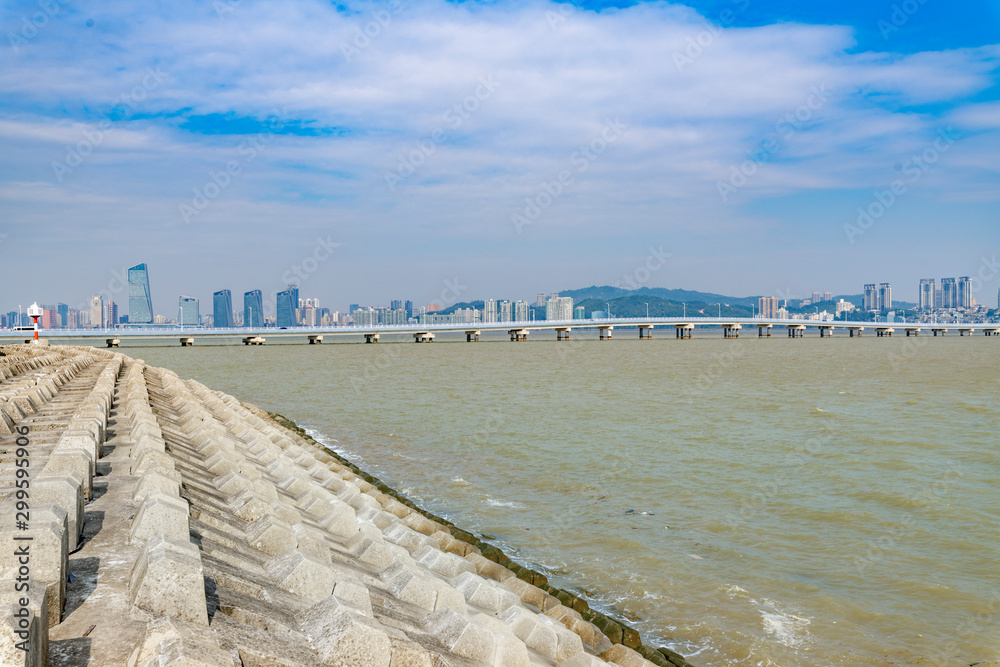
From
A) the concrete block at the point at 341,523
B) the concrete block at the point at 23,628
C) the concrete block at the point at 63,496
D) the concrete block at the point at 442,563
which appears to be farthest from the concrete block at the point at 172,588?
the concrete block at the point at 442,563

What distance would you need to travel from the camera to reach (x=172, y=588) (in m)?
3.15

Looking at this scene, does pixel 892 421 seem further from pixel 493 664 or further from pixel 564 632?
pixel 493 664

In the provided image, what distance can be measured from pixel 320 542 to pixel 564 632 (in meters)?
2.33

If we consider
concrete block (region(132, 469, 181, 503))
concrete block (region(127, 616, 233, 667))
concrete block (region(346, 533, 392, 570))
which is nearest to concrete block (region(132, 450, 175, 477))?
concrete block (region(132, 469, 181, 503))

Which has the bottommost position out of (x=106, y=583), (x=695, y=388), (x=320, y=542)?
(x=695, y=388)

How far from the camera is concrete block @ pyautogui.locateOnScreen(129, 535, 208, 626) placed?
310cm

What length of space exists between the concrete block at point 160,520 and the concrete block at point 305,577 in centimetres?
64

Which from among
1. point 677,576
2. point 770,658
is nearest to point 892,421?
point 677,576

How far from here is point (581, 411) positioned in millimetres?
28766

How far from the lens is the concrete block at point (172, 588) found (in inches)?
122

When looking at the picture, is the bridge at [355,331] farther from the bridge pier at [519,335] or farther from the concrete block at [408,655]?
the concrete block at [408,655]

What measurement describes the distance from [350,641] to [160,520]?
5.33ft

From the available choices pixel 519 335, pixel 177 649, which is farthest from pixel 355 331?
pixel 177 649

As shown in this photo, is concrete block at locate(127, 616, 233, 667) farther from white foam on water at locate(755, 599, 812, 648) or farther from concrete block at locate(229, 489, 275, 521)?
white foam on water at locate(755, 599, 812, 648)
